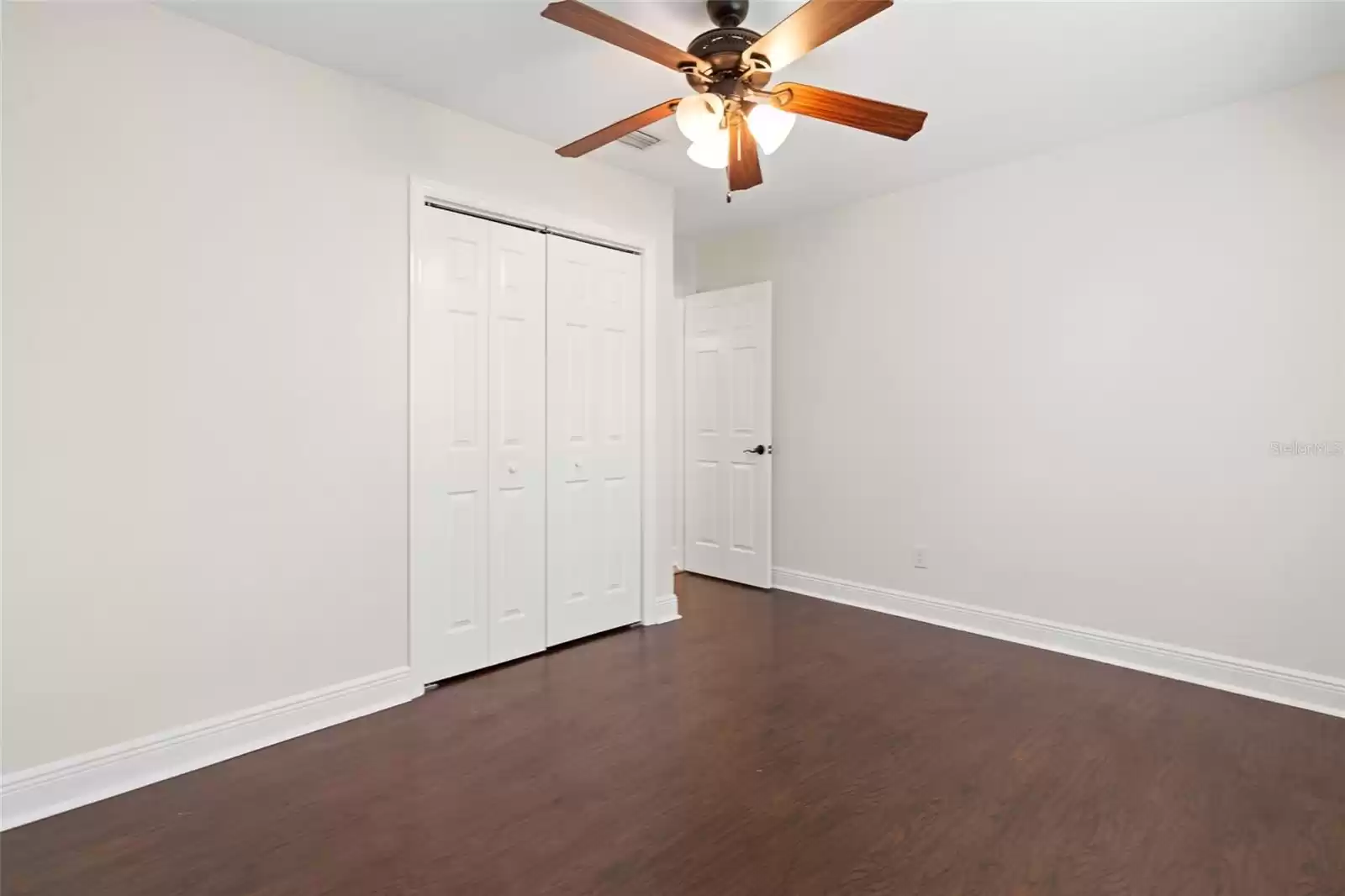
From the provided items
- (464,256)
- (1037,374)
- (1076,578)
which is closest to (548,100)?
(464,256)

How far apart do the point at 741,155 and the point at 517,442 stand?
1710 mm

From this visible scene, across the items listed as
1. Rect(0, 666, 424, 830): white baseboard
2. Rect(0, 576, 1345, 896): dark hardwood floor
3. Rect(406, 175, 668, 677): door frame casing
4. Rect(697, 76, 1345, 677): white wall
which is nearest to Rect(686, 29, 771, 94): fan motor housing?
Rect(406, 175, 668, 677): door frame casing

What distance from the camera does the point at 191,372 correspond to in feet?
7.87

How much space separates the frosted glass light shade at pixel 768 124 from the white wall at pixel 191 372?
1.50 m

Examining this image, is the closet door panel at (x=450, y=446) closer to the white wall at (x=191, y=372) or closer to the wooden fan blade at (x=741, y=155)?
the white wall at (x=191, y=372)

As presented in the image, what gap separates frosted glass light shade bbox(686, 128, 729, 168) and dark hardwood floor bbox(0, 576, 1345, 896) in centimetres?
214

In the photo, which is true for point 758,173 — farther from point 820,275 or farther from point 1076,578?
point 1076,578

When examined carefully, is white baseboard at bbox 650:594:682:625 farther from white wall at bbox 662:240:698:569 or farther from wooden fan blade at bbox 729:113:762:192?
wooden fan blade at bbox 729:113:762:192

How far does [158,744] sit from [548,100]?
2.84 meters

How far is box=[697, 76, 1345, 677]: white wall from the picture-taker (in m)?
2.90

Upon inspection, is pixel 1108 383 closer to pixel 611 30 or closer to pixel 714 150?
pixel 714 150

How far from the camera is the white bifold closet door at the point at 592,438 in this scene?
11.7ft

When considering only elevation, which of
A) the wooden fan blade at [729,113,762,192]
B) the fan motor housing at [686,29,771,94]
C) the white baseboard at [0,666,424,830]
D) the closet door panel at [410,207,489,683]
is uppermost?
the fan motor housing at [686,29,771,94]

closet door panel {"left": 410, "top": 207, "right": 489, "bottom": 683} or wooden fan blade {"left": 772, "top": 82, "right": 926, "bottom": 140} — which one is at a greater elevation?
wooden fan blade {"left": 772, "top": 82, "right": 926, "bottom": 140}
